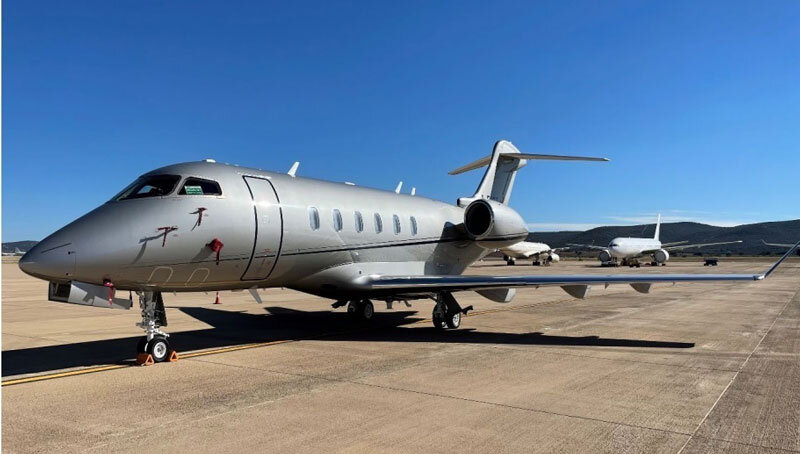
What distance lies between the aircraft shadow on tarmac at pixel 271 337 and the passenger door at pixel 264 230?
1.73 meters

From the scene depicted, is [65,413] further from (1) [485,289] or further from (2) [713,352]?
(2) [713,352]

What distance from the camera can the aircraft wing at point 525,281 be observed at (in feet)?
32.8

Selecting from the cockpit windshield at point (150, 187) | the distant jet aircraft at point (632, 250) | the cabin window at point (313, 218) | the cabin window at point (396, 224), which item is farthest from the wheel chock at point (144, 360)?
the distant jet aircraft at point (632, 250)

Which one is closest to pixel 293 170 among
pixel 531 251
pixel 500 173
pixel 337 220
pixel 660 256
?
pixel 337 220

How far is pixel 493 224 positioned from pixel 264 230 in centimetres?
691

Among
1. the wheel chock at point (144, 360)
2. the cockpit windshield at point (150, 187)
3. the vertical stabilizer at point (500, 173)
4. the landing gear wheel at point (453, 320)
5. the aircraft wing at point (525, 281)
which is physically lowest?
the wheel chock at point (144, 360)

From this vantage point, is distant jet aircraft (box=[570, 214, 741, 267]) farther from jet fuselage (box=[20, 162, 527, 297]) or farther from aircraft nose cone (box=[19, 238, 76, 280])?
aircraft nose cone (box=[19, 238, 76, 280])

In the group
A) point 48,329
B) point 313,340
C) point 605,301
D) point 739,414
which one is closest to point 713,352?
point 739,414

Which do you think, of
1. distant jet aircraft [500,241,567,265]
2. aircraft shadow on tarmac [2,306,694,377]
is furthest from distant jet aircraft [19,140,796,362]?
distant jet aircraft [500,241,567,265]

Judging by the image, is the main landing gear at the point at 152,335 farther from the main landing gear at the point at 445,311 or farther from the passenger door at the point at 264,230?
the main landing gear at the point at 445,311

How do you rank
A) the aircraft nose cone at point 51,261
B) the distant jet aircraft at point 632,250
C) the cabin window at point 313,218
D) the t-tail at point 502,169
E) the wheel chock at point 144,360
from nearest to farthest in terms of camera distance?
the aircraft nose cone at point 51,261, the wheel chock at point 144,360, the cabin window at point 313,218, the t-tail at point 502,169, the distant jet aircraft at point 632,250

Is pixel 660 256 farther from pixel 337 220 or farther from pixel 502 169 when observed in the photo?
pixel 337 220

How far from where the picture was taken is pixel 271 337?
437 inches

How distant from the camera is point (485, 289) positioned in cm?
1144
